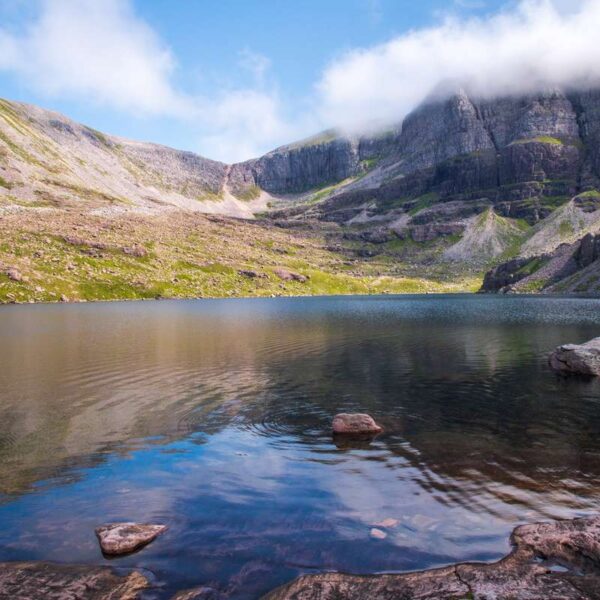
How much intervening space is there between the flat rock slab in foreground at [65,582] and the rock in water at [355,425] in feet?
52.7

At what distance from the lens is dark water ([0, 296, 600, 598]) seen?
1545 cm

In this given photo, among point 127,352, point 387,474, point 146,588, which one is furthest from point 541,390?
point 127,352

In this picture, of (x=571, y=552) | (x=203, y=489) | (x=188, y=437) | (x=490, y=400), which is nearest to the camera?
(x=571, y=552)

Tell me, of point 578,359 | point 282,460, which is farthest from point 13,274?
point 578,359

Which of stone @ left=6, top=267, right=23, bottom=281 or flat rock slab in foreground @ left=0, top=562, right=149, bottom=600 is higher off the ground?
stone @ left=6, top=267, right=23, bottom=281

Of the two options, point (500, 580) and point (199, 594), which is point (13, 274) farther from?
point (500, 580)

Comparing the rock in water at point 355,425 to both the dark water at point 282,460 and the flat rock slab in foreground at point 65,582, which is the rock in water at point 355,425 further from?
the flat rock slab in foreground at point 65,582

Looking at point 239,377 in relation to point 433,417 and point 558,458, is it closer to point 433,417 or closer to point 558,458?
point 433,417

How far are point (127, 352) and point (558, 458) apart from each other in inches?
2097

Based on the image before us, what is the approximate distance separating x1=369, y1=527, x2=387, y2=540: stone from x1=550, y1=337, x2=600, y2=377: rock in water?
38.0 m

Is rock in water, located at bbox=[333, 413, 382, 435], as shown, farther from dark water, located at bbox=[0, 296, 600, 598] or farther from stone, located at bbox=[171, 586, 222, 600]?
stone, located at bbox=[171, 586, 222, 600]

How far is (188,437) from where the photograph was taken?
2836cm

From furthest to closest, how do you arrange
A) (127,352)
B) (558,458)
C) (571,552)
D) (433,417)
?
(127,352), (433,417), (558,458), (571,552)

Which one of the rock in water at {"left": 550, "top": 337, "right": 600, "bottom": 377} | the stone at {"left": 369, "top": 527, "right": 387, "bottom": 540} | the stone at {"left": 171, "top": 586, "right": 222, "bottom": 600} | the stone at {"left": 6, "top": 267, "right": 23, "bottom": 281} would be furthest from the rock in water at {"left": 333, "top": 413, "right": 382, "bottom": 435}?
the stone at {"left": 6, "top": 267, "right": 23, "bottom": 281}
